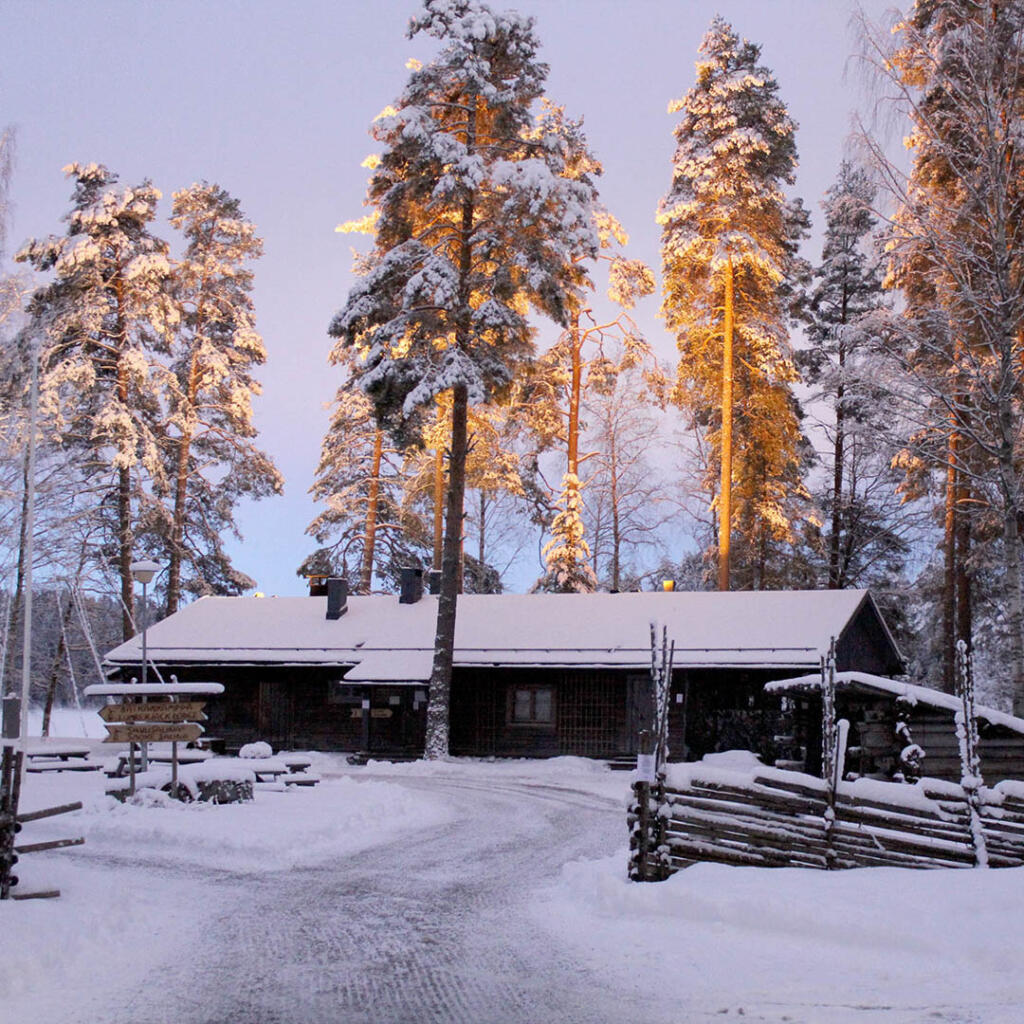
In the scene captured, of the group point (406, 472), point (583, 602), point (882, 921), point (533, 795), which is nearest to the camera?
point (882, 921)

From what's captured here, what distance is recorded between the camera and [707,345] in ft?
117

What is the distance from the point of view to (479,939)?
29.5 feet

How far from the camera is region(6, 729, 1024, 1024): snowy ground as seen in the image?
7.10 metres

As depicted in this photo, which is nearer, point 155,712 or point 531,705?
point 155,712

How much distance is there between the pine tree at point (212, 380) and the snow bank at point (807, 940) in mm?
31469

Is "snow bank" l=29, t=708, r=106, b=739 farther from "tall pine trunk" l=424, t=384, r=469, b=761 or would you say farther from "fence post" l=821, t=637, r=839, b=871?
"fence post" l=821, t=637, r=839, b=871

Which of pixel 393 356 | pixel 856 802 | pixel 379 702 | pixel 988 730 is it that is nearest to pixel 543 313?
pixel 393 356

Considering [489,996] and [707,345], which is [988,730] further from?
[707,345]

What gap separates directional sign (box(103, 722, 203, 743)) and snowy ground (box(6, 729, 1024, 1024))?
2402mm

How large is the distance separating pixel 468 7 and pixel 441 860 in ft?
75.5

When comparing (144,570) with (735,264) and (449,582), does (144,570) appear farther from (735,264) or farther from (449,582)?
(735,264)

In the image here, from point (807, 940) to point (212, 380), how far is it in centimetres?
3388

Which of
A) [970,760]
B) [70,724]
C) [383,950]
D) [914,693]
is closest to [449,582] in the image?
[914,693]

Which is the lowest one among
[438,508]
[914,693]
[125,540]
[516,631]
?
[914,693]
